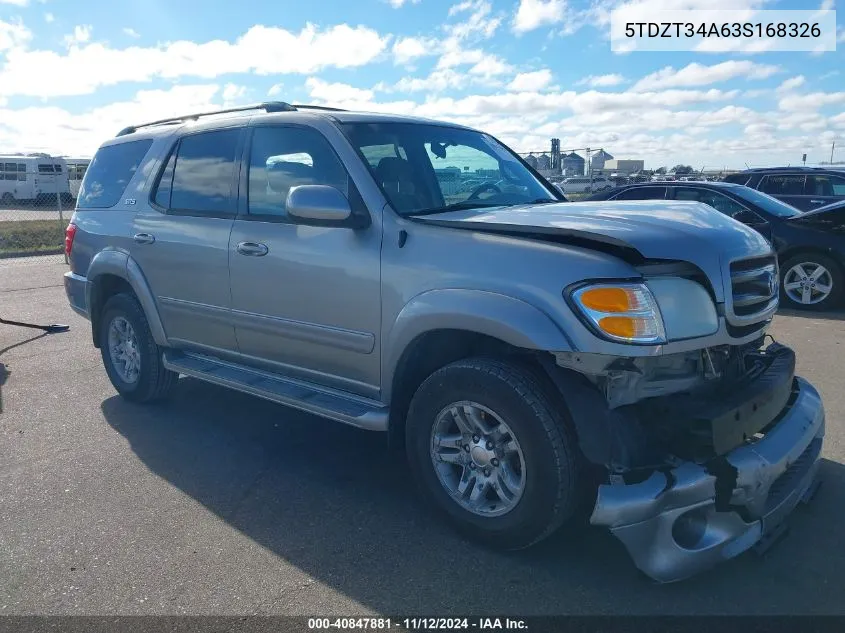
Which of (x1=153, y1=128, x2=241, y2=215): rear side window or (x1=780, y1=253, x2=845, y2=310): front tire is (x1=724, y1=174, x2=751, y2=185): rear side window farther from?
(x1=153, y1=128, x2=241, y2=215): rear side window

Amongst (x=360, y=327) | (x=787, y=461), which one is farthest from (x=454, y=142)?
(x=787, y=461)

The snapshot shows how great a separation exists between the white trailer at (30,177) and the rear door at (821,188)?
104ft

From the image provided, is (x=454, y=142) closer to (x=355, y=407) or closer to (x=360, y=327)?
(x=360, y=327)

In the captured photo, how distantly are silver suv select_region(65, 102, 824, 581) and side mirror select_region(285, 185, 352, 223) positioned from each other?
0.04ft

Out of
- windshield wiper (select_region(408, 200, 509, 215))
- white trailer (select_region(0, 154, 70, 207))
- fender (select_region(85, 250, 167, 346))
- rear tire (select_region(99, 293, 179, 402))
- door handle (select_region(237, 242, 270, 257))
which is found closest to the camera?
windshield wiper (select_region(408, 200, 509, 215))

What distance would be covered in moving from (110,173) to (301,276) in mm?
2583

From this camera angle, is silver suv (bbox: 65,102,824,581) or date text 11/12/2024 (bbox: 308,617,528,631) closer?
date text 11/12/2024 (bbox: 308,617,528,631)

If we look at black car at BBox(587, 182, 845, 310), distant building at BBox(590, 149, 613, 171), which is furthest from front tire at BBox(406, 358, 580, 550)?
distant building at BBox(590, 149, 613, 171)

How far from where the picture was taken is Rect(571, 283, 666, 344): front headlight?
2.88 meters

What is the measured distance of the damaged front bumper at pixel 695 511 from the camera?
2814mm

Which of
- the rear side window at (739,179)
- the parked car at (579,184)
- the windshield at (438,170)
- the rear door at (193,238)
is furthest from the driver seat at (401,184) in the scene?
the parked car at (579,184)

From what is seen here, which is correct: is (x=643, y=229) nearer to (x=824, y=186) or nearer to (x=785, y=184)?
(x=785, y=184)

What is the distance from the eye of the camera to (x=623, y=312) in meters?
2.89

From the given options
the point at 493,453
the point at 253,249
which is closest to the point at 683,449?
the point at 493,453
